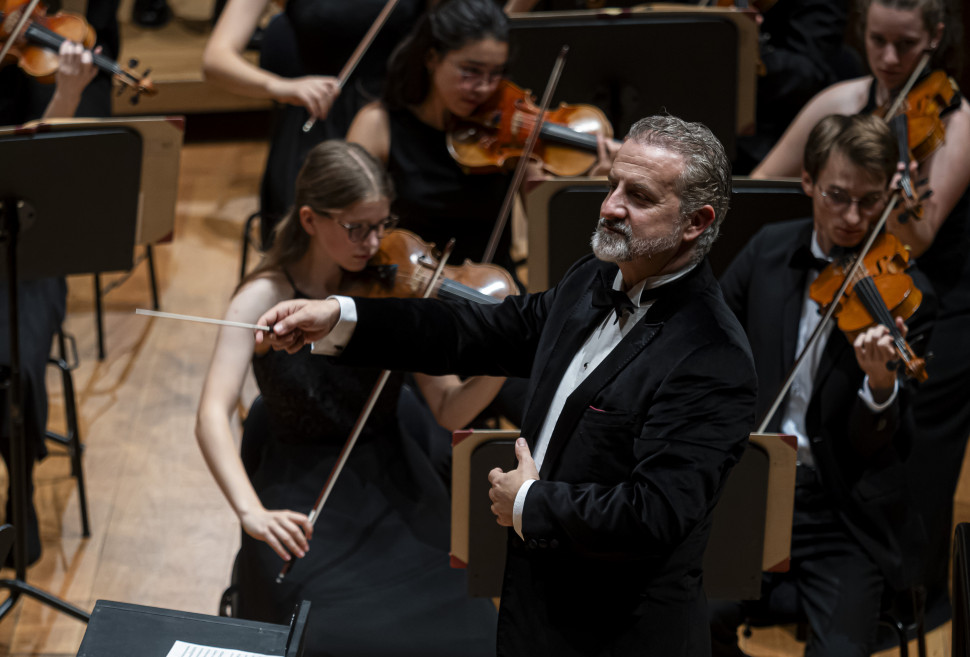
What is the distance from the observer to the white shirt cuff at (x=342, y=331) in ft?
4.84

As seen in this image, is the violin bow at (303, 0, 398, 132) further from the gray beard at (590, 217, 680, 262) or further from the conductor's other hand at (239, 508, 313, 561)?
the gray beard at (590, 217, 680, 262)

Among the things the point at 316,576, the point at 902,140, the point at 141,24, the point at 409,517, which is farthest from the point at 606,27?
the point at 141,24

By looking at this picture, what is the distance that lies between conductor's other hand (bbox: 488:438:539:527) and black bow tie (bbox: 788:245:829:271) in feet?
2.93

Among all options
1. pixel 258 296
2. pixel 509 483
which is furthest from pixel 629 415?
pixel 258 296

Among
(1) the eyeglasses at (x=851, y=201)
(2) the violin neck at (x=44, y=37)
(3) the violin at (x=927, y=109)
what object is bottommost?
(2) the violin neck at (x=44, y=37)

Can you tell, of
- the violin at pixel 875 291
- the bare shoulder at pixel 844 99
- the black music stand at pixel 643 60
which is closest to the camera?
the violin at pixel 875 291

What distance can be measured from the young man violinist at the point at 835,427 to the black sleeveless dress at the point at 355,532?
507 mm

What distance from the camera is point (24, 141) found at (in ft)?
6.72

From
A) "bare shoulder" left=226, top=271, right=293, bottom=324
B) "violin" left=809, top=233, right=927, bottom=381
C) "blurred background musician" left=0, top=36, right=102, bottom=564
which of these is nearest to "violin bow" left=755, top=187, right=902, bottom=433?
"violin" left=809, top=233, right=927, bottom=381

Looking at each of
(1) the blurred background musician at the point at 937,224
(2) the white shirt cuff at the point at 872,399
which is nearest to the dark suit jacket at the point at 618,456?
(2) the white shirt cuff at the point at 872,399

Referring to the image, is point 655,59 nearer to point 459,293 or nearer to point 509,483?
point 459,293

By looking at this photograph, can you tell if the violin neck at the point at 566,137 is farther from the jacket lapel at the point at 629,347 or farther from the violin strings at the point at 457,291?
the jacket lapel at the point at 629,347

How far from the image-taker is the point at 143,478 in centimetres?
283

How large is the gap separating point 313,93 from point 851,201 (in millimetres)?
1238
